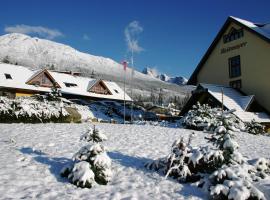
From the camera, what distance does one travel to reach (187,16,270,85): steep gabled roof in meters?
27.9

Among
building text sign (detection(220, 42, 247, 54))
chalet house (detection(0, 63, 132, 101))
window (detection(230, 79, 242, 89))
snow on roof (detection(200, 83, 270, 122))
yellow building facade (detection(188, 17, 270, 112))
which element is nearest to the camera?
snow on roof (detection(200, 83, 270, 122))

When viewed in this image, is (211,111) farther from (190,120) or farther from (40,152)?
(40,152)

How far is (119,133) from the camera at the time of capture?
17047 millimetres

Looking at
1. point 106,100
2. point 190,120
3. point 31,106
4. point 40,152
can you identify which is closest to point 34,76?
point 106,100

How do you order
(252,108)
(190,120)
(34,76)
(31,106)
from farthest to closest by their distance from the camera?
(34,76)
(252,108)
(190,120)
(31,106)

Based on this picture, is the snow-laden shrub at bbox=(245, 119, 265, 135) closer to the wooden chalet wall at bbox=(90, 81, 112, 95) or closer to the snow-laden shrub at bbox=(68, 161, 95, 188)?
→ the snow-laden shrub at bbox=(68, 161, 95, 188)

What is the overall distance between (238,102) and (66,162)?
2034 cm

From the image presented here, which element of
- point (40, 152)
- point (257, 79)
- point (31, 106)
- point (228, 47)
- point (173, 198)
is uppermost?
point (228, 47)

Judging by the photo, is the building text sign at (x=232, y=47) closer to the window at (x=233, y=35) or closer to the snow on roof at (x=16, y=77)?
the window at (x=233, y=35)

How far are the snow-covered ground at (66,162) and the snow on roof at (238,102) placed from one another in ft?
33.9

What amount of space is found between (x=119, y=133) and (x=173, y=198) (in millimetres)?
8994

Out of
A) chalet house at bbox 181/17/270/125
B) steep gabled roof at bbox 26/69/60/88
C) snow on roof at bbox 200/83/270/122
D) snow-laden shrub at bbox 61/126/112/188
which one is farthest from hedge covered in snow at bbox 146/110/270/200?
steep gabled roof at bbox 26/69/60/88

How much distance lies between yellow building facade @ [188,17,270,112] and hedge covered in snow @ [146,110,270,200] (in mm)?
19268

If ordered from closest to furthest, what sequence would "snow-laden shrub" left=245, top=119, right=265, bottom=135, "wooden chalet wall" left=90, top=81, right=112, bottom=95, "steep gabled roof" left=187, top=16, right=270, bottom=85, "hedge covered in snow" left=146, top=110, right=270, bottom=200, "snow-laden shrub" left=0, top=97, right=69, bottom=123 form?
"hedge covered in snow" left=146, top=110, right=270, bottom=200 → "snow-laden shrub" left=0, top=97, right=69, bottom=123 → "snow-laden shrub" left=245, top=119, right=265, bottom=135 → "steep gabled roof" left=187, top=16, right=270, bottom=85 → "wooden chalet wall" left=90, top=81, right=112, bottom=95
